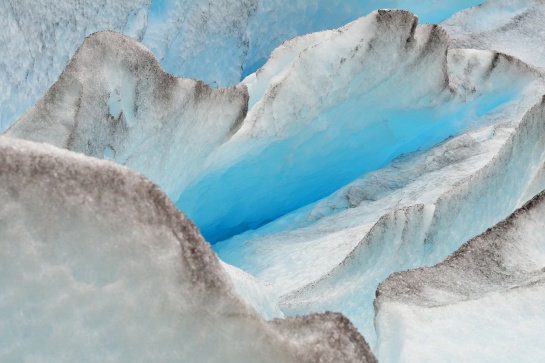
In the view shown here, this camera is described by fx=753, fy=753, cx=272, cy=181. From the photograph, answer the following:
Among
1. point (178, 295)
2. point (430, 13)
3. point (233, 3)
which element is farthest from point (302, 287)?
point (430, 13)

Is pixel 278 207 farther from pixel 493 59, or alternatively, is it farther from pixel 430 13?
pixel 430 13

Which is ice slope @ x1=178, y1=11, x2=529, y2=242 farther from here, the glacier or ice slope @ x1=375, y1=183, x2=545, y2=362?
ice slope @ x1=375, y1=183, x2=545, y2=362

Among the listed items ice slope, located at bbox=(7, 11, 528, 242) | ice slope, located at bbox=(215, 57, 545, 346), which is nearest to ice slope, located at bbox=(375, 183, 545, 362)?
ice slope, located at bbox=(215, 57, 545, 346)

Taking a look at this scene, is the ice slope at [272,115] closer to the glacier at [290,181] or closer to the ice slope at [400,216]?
the glacier at [290,181]

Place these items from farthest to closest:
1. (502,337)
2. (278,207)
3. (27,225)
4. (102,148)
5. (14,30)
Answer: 1. (278,207)
2. (14,30)
3. (102,148)
4. (502,337)
5. (27,225)

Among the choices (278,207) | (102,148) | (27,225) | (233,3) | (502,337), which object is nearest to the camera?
(27,225)

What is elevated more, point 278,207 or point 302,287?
point 278,207
